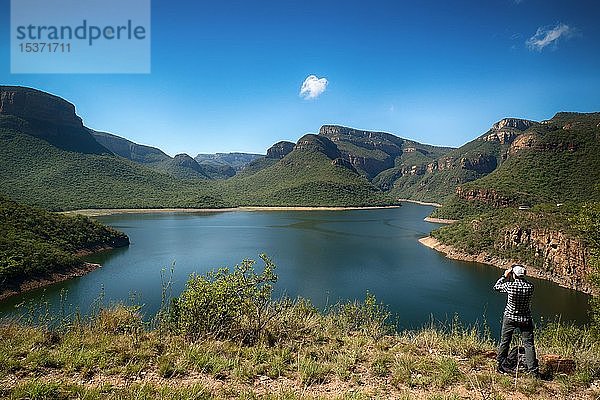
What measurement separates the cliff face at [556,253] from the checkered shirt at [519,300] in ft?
107

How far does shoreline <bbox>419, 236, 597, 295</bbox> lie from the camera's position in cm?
3192

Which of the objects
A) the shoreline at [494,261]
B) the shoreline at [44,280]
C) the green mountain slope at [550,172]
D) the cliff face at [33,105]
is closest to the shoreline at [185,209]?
the green mountain slope at [550,172]

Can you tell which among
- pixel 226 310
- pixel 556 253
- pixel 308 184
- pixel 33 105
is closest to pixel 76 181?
pixel 33 105

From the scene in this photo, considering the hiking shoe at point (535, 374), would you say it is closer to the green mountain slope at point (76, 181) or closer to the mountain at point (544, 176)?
the mountain at point (544, 176)

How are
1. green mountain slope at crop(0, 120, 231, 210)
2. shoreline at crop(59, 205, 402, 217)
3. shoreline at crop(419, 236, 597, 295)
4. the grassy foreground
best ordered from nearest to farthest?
the grassy foreground → shoreline at crop(419, 236, 597, 295) → shoreline at crop(59, 205, 402, 217) → green mountain slope at crop(0, 120, 231, 210)

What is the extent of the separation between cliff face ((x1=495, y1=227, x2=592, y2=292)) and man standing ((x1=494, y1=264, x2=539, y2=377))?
32.7 metres

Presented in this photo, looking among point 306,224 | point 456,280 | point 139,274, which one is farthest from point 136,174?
point 456,280

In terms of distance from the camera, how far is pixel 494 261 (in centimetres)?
4162

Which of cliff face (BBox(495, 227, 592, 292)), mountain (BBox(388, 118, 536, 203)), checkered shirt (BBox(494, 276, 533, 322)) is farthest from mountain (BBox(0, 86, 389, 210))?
checkered shirt (BBox(494, 276, 533, 322))

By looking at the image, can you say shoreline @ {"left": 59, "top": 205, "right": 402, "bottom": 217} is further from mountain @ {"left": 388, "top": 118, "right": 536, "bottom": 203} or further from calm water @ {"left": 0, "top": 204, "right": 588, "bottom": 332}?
mountain @ {"left": 388, "top": 118, "right": 536, "bottom": 203}

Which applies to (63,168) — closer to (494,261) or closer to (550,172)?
(494,261)

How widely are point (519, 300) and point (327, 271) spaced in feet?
111

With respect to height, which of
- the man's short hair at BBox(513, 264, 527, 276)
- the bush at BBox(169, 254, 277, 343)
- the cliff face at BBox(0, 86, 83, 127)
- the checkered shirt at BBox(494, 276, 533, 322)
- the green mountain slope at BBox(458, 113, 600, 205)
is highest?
the cliff face at BBox(0, 86, 83, 127)

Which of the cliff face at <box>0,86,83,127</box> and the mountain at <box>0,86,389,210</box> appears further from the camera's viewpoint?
the cliff face at <box>0,86,83,127</box>
